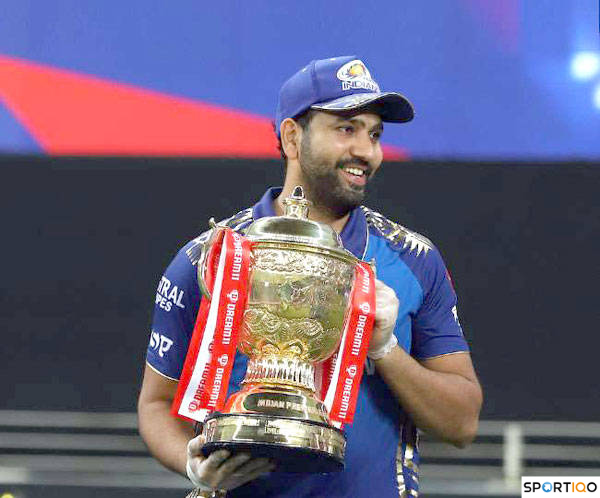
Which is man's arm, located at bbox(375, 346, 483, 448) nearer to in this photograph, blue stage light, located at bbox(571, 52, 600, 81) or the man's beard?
the man's beard

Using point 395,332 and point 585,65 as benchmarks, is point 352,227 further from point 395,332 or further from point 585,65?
point 585,65

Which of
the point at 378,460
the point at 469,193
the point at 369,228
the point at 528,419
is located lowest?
the point at 378,460

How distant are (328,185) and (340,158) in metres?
0.05

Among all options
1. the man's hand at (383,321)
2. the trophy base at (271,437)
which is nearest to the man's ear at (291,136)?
the man's hand at (383,321)

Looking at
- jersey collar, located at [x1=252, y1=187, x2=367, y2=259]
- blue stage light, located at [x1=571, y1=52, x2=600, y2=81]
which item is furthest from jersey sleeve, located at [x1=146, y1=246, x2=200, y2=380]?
blue stage light, located at [x1=571, y1=52, x2=600, y2=81]

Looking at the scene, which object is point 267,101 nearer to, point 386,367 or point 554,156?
point 554,156

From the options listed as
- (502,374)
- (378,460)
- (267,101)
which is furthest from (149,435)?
(502,374)

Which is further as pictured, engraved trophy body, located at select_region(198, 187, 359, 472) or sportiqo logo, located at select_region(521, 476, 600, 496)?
sportiqo logo, located at select_region(521, 476, 600, 496)

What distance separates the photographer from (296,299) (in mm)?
2115

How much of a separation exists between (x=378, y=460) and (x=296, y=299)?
0.34 metres

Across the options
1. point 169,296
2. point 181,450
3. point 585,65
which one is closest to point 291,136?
point 169,296

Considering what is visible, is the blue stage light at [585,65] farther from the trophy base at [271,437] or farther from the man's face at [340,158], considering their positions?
the trophy base at [271,437]

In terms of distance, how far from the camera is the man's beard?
2.37 m

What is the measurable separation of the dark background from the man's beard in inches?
78.0
